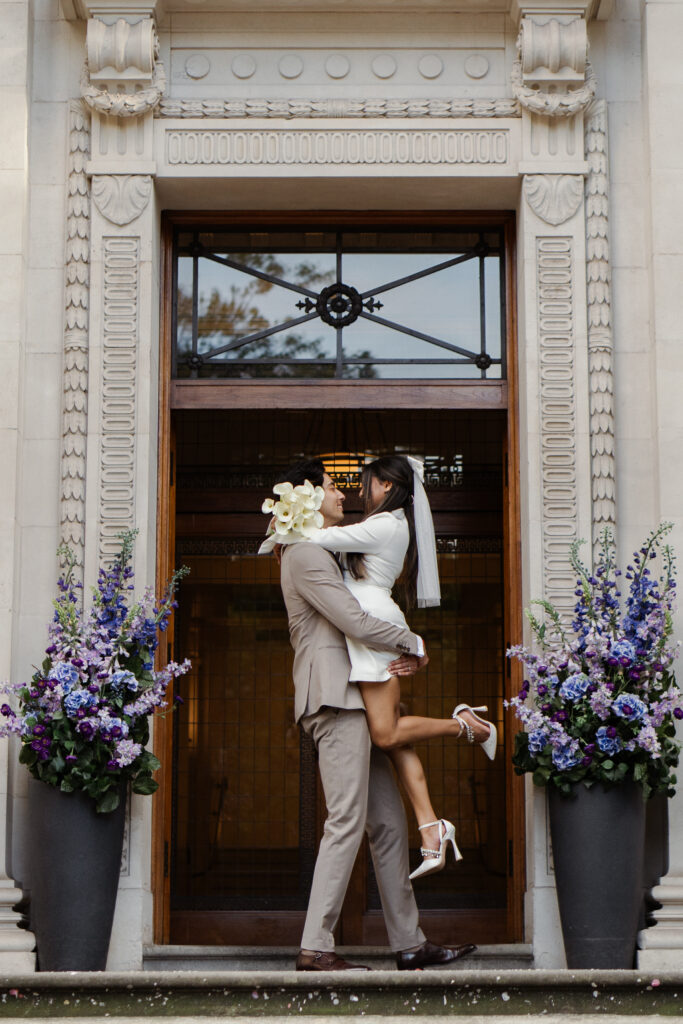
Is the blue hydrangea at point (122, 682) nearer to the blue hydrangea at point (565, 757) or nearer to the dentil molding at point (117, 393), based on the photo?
the dentil molding at point (117, 393)

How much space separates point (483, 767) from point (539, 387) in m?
3.40

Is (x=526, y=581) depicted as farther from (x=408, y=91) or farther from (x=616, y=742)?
(x=408, y=91)

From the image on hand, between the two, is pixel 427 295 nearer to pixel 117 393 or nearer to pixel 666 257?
pixel 666 257

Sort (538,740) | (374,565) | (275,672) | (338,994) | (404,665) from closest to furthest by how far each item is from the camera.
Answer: (338,994) < (538,740) < (404,665) < (374,565) < (275,672)

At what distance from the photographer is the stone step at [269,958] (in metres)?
6.73

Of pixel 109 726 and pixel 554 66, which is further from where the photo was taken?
pixel 554 66

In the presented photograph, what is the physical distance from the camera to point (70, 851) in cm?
638

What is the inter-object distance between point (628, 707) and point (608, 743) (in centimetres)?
18

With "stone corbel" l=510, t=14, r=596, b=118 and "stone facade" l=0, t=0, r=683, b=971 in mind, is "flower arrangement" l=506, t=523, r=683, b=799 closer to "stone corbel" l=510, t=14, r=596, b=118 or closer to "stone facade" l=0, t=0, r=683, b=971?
"stone facade" l=0, t=0, r=683, b=971

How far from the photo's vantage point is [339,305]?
26.0 ft

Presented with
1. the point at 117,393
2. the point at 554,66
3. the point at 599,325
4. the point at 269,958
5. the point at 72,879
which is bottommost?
the point at 269,958

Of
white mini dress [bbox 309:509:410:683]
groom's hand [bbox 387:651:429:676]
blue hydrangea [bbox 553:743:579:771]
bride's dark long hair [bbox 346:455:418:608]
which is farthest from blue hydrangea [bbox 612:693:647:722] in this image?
bride's dark long hair [bbox 346:455:418:608]

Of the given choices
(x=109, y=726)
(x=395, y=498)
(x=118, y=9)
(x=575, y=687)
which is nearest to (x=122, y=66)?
(x=118, y=9)

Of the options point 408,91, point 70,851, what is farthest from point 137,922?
point 408,91
